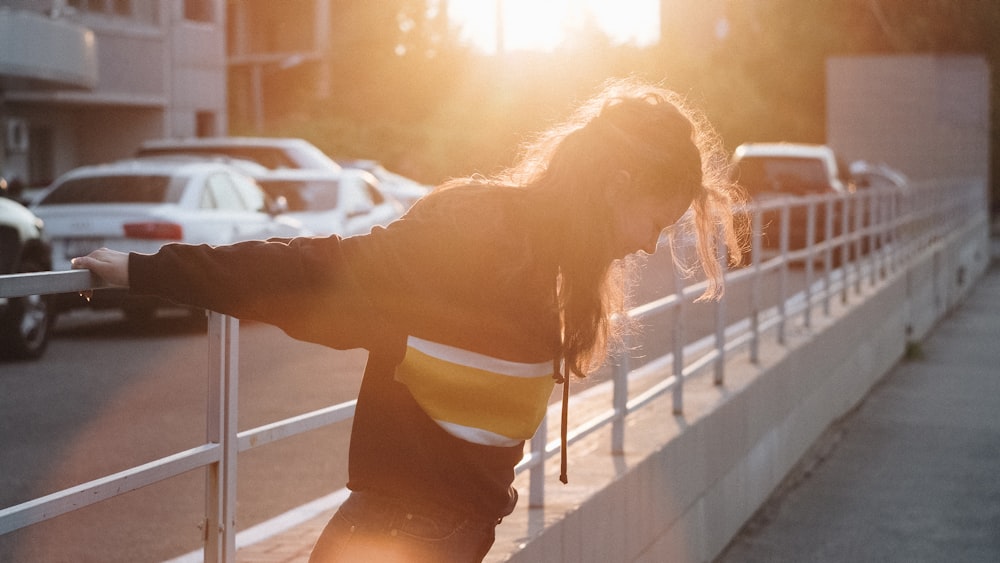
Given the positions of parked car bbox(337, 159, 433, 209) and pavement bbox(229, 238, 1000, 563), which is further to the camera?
parked car bbox(337, 159, 433, 209)

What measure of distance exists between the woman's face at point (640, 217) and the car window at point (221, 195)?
40.5 ft

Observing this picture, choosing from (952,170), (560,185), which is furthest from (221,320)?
(952,170)

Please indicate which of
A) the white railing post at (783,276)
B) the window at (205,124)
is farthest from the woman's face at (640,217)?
the window at (205,124)

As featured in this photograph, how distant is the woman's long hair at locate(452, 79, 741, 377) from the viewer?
2613 mm

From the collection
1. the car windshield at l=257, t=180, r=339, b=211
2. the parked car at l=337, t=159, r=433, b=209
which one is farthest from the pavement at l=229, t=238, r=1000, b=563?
the parked car at l=337, t=159, r=433, b=209

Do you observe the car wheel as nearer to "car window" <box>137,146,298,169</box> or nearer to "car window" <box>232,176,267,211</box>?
"car window" <box>232,176,267,211</box>

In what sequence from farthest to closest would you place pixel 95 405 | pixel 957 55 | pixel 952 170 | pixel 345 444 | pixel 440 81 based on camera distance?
1. pixel 440 81
2. pixel 952 170
3. pixel 957 55
4. pixel 345 444
5. pixel 95 405

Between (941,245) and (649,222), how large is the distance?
1798cm

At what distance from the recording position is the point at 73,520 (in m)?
2.87

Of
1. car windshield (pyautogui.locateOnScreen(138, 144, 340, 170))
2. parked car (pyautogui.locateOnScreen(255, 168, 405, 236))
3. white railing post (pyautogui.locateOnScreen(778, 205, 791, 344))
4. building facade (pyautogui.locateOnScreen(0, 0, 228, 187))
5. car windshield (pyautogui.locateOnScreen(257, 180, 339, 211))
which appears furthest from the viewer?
building facade (pyautogui.locateOnScreen(0, 0, 228, 187))

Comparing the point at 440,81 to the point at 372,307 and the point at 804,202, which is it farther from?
the point at 372,307

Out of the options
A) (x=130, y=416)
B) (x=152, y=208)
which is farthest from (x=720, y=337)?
(x=152, y=208)

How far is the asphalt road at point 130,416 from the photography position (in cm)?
276

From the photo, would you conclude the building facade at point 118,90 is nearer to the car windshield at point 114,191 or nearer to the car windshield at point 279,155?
the car windshield at point 279,155
